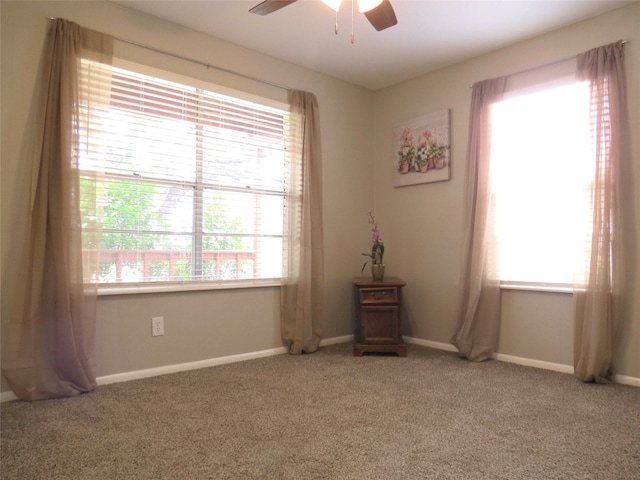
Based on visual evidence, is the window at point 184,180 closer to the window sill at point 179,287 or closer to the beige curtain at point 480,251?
the window sill at point 179,287

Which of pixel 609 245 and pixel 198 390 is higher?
pixel 609 245

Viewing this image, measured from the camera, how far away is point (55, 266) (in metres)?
2.40

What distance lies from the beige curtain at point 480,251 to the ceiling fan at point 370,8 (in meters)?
1.46

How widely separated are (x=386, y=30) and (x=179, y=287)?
2.38 meters

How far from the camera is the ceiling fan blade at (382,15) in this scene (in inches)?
82.1

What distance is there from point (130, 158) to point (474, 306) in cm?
273

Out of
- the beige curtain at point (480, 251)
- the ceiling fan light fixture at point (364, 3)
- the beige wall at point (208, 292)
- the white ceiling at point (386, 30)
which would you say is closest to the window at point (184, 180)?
the beige wall at point (208, 292)

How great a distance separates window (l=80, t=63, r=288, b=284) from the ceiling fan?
1111 mm

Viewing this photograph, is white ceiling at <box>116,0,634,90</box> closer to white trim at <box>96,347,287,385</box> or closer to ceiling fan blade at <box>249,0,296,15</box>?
ceiling fan blade at <box>249,0,296,15</box>

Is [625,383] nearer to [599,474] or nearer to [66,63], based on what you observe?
[599,474]

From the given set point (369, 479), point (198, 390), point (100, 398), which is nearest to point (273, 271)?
point (198, 390)

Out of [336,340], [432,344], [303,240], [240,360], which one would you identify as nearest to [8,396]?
[240,360]

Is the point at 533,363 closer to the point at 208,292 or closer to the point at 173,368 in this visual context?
the point at 208,292

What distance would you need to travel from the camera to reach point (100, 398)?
2.38 m
